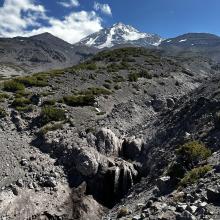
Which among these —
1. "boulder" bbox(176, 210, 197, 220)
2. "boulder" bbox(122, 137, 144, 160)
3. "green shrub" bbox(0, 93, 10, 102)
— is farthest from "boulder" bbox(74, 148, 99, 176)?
"boulder" bbox(176, 210, 197, 220)

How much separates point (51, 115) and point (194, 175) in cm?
1998

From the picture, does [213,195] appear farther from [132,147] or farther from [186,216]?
[132,147]

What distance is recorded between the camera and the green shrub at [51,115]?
125ft

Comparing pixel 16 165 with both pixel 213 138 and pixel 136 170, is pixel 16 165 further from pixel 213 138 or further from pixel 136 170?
pixel 213 138

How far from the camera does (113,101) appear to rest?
4825 centimetres

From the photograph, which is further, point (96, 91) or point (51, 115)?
point (96, 91)

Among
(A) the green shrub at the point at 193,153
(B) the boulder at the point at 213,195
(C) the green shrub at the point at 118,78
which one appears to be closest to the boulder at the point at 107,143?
(A) the green shrub at the point at 193,153

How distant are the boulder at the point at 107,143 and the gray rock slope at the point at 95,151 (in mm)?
94

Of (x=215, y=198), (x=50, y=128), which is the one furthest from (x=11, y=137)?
(x=215, y=198)

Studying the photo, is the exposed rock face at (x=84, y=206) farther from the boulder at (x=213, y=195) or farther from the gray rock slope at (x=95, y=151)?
the boulder at (x=213, y=195)

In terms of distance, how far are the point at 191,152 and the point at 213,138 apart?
131 inches

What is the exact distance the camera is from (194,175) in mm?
22328

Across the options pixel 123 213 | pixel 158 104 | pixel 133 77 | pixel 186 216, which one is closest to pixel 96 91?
pixel 158 104

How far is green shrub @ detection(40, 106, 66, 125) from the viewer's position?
3812 cm
